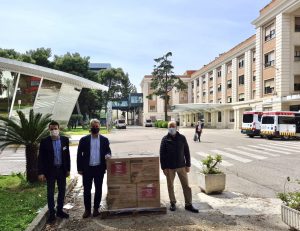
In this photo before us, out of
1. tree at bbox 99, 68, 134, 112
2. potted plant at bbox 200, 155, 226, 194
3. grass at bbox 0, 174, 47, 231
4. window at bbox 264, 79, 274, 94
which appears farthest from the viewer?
tree at bbox 99, 68, 134, 112

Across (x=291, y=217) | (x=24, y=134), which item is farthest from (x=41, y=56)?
(x=291, y=217)

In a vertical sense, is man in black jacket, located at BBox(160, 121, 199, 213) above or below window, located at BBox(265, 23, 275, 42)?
below

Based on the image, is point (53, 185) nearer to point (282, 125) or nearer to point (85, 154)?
point (85, 154)

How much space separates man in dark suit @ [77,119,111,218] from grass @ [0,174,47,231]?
3.34 feet

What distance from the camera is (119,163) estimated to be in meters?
6.70

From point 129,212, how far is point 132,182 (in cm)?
54

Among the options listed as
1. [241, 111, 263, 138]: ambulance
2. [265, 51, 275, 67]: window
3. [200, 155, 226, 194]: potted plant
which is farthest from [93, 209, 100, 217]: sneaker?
[265, 51, 275, 67]: window

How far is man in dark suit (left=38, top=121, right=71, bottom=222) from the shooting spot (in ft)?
21.7

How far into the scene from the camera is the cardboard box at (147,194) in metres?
6.73

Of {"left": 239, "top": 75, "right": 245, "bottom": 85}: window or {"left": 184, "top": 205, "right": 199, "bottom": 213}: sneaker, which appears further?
{"left": 239, "top": 75, "right": 245, "bottom": 85}: window

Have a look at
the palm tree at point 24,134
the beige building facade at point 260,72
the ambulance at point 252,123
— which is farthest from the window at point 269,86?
the palm tree at point 24,134

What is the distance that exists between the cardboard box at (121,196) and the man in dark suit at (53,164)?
862 millimetres

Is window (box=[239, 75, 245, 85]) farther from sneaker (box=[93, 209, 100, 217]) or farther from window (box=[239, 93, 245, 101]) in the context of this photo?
sneaker (box=[93, 209, 100, 217])

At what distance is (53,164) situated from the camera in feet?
21.8
